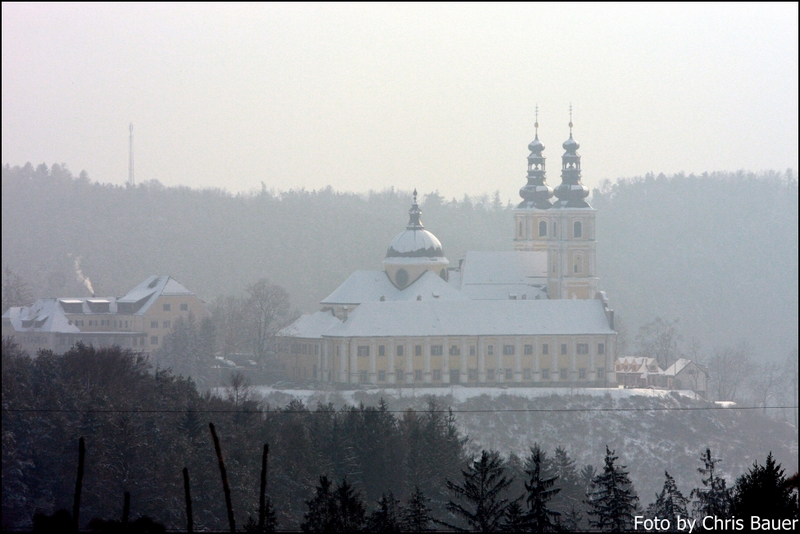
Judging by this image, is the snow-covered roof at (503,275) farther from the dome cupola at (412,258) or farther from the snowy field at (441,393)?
the snowy field at (441,393)

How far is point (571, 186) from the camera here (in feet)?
306

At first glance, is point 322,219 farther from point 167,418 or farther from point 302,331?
point 167,418

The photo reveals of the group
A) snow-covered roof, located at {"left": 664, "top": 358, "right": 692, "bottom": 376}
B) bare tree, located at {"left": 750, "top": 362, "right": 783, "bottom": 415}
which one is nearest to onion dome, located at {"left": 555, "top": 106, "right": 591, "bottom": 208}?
snow-covered roof, located at {"left": 664, "top": 358, "right": 692, "bottom": 376}

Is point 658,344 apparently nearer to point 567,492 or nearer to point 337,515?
point 567,492

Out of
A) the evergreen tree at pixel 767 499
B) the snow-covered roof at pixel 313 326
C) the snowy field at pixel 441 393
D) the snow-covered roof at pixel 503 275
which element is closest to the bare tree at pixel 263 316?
the snow-covered roof at pixel 313 326

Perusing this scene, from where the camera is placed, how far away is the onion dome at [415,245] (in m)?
91.9

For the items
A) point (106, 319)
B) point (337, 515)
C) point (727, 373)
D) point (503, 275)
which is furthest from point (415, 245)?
point (337, 515)

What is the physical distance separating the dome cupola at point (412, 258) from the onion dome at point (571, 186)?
8148 millimetres

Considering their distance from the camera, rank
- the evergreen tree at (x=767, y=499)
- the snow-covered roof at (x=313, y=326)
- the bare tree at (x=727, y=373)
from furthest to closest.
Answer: the bare tree at (x=727, y=373), the snow-covered roof at (x=313, y=326), the evergreen tree at (x=767, y=499)

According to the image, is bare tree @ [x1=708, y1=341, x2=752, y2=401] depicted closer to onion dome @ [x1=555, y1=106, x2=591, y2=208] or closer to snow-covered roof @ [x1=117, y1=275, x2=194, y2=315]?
onion dome @ [x1=555, y1=106, x2=591, y2=208]

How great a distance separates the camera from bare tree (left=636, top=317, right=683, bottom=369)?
341 feet

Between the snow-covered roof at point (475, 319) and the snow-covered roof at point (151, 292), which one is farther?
the snow-covered roof at point (151, 292)

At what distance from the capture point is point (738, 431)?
8369cm

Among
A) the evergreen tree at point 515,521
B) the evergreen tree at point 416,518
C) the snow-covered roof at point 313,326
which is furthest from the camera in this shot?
the snow-covered roof at point 313,326
